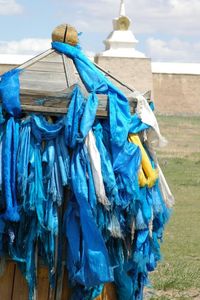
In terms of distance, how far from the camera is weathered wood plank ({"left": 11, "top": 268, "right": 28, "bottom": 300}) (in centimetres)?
356

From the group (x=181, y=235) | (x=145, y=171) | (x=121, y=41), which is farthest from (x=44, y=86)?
(x=121, y=41)

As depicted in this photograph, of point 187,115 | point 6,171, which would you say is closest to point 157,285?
point 6,171

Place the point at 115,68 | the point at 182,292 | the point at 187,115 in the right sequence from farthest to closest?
the point at 187,115 → the point at 115,68 → the point at 182,292

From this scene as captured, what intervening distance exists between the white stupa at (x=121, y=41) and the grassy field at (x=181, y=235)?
12.8 metres

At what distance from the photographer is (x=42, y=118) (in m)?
3.43

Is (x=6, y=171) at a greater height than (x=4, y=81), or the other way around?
(x=4, y=81)

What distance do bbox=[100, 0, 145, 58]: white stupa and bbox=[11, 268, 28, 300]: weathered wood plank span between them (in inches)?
1145

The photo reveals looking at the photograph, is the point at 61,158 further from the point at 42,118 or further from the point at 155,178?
the point at 155,178

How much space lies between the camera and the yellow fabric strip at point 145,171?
3.58 meters

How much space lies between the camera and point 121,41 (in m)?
32.6

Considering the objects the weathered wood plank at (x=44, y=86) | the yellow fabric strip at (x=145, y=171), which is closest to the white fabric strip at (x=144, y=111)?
the yellow fabric strip at (x=145, y=171)

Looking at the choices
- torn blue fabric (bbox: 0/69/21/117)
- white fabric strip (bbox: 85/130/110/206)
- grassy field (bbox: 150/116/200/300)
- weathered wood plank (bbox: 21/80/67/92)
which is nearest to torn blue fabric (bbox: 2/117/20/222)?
torn blue fabric (bbox: 0/69/21/117)

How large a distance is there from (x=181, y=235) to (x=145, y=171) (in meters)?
5.53

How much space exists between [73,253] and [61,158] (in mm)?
429
